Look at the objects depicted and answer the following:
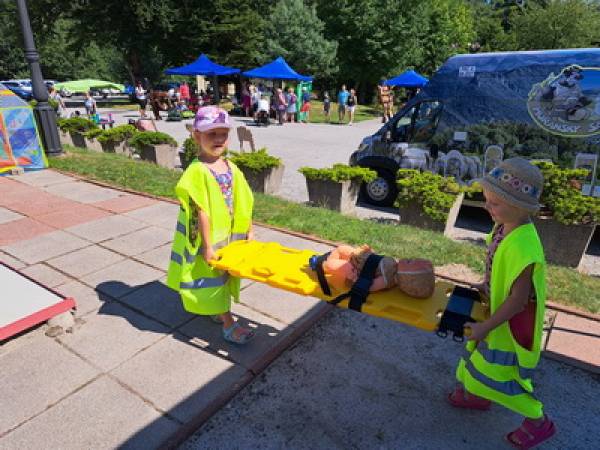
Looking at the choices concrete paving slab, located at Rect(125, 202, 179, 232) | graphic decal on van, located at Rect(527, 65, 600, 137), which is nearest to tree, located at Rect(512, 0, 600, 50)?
graphic decal on van, located at Rect(527, 65, 600, 137)

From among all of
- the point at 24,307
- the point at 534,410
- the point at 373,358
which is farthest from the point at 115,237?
the point at 534,410

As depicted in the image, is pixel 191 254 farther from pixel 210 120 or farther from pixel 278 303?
pixel 278 303

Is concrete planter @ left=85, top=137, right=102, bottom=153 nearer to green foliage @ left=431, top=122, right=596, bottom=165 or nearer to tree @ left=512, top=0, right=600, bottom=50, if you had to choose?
green foliage @ left=431, top=122, right=596, bottom=165

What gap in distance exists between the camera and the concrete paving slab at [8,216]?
6008mm

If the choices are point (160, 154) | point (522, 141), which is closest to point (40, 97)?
point (160, 154)

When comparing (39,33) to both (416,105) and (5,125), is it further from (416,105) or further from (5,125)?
(416,105)

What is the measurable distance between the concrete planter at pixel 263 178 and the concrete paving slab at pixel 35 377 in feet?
16.0

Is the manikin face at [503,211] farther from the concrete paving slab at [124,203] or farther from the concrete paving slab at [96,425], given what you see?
the concrete paving slab at [124,203]

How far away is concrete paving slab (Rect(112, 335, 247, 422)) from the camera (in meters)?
2.70

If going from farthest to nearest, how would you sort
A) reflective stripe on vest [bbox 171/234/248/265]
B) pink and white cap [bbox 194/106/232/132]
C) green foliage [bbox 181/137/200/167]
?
1. green foliage [bbox 181/137/200/167]
2. reflective stripe on vest [bbox 171/234/248/265]
3. pink and white cap [bbox 194/106/232/132]

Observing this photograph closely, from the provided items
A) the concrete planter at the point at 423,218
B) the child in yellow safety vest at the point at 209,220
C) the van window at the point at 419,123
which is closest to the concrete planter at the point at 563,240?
the concrete planter at the point at 423,218

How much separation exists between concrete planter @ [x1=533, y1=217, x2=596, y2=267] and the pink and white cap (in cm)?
454

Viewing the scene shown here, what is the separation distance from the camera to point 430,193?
5918 mm

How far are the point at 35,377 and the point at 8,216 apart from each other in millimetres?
4239
